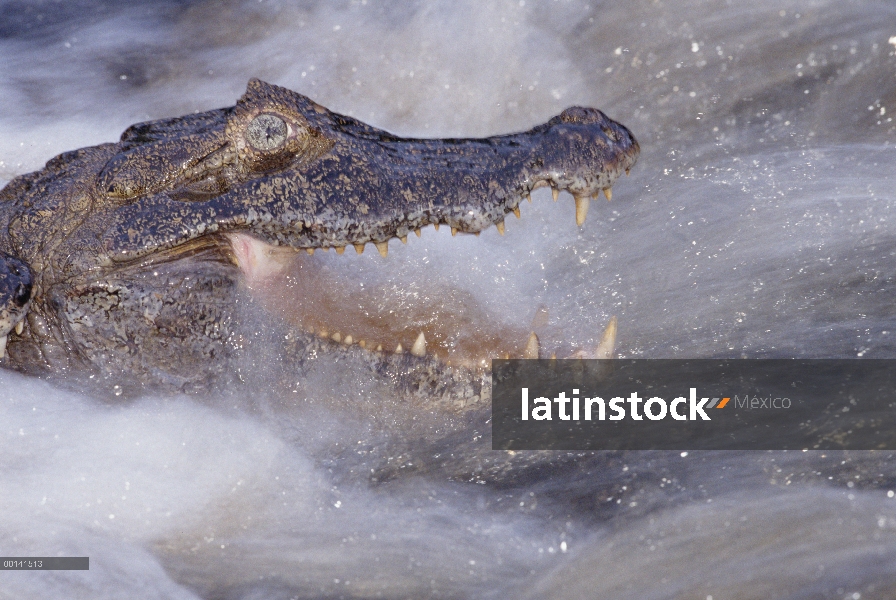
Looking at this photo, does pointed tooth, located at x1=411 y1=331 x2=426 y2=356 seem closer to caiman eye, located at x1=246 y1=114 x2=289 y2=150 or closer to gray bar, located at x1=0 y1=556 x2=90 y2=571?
caiman eye, located at x1=246 y1=114 x2=289 y2=150

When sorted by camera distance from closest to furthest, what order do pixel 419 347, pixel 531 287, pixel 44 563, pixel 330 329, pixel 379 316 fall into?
1. pixel 44 563
2. pixel 419 347
3. pixel 330 329
4. pixel 379 316
5. pixel 531 287

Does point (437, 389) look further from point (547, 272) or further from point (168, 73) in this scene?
point (168, 73)

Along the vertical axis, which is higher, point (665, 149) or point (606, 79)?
point (606, 79)

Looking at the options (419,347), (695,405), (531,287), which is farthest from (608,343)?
(531,287)

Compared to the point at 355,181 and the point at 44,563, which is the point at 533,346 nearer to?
the point at 355,181

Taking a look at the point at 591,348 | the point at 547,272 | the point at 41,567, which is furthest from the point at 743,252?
the point at 41,567

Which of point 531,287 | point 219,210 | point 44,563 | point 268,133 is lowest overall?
point 44,563

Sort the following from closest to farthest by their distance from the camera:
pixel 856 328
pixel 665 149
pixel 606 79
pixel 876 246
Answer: pixel 856 328 < pixel 876 246 < pixel 665 149 < pixel 606 79

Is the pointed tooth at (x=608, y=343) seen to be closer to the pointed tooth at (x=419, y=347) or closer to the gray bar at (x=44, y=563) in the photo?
the pointed tooth at (x=419, y=347)
